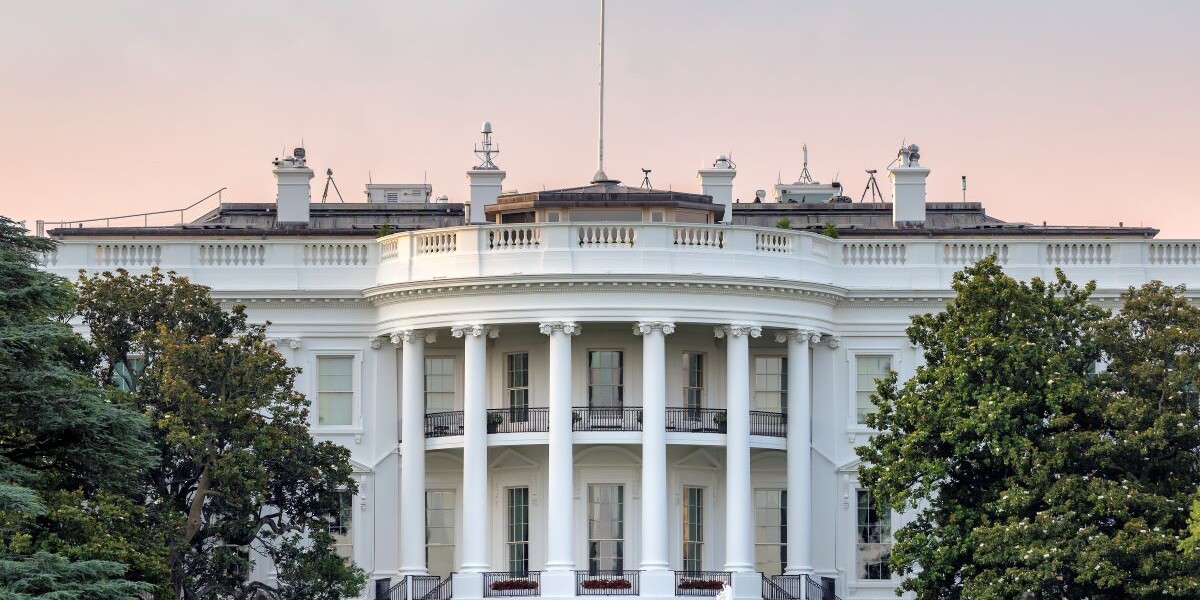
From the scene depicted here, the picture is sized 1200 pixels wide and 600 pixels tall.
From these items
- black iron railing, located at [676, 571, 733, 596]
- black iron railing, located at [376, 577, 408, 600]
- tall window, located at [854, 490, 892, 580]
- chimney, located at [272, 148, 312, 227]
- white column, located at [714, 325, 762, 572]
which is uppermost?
chimney, located at [272, 148, 312, 227]

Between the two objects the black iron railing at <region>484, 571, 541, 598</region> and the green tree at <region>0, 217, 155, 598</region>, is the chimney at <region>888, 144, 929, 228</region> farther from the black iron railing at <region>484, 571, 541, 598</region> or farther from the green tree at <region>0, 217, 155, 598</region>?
the green tree at <region>0, 217, 155, 598</region>

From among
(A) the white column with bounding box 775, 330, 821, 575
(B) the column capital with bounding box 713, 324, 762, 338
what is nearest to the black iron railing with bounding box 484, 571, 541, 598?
(A) the white column with bounding box 775, 330, 821, 575

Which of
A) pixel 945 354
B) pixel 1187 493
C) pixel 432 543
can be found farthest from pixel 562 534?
pixel 1187 493

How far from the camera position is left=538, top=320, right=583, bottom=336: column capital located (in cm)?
7062

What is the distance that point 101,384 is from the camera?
63.7 metres

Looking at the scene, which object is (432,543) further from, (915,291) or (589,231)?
(915,291)

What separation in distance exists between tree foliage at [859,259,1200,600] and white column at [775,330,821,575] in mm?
6389

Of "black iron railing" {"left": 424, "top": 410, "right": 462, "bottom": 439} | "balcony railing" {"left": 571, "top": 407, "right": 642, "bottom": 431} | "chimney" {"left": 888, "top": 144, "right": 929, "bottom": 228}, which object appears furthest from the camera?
"chimney" {"left": 888, "top": 144, "right": 929, "bottom": 228}

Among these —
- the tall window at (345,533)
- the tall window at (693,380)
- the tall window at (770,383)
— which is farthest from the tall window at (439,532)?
the tall window at (770,383)

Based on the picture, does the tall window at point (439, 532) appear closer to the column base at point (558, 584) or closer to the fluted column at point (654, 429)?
the column base at point (558, 584)

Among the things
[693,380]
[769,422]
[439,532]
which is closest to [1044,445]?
[769,422]

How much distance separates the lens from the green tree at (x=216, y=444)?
6338 cm

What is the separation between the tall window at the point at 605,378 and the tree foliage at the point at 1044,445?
9.26 m

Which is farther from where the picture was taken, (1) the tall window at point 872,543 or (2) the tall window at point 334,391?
(2) the tall window at point 334,391
